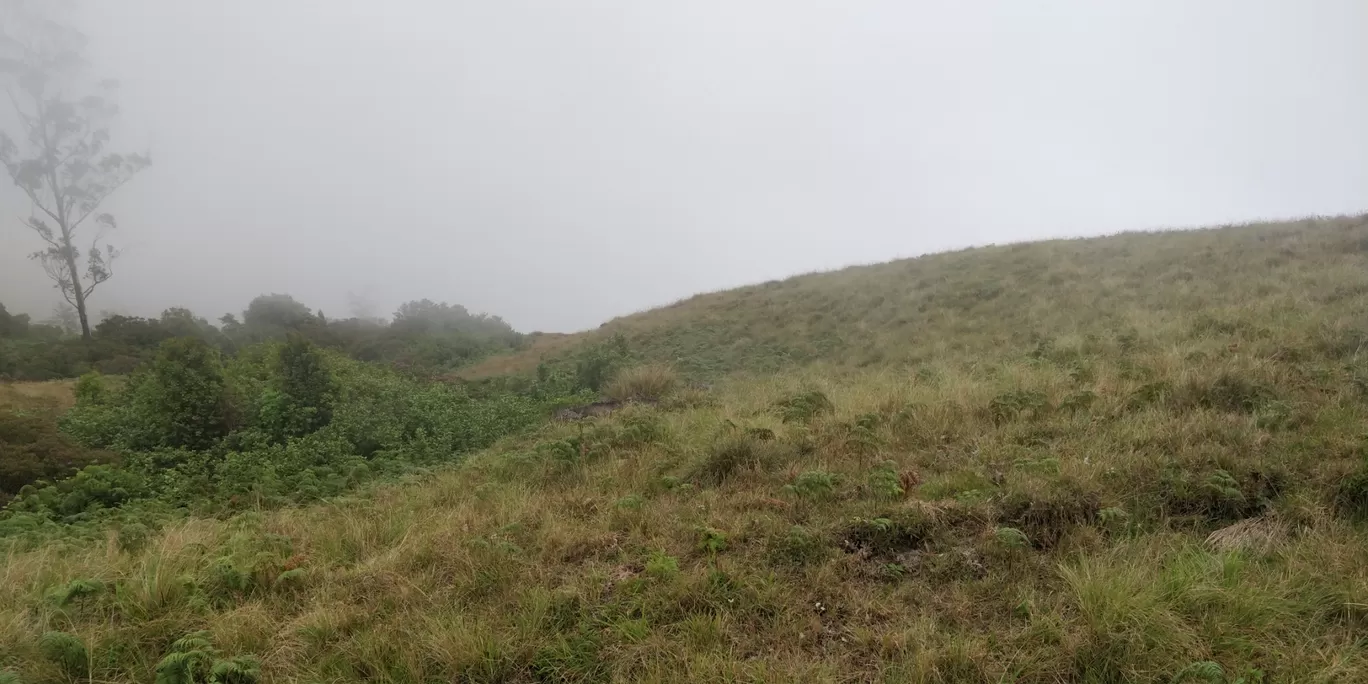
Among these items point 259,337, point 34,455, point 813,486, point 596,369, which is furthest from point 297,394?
point 259,337

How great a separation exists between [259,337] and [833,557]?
31428 mm

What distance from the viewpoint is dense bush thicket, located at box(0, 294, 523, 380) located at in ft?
63.8

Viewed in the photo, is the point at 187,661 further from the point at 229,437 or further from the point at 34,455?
the point at 229,437

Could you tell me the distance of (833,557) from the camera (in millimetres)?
3650

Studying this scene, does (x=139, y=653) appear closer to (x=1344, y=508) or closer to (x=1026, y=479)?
(x=1026, y=479)

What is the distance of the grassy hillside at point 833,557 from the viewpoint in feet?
9.21

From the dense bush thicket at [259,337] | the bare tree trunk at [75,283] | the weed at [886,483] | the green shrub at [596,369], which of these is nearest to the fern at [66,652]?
the weed at [886,483]

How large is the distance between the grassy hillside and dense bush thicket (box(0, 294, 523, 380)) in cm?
1340

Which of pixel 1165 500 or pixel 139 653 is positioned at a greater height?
pixel 139 653

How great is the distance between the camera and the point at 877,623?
3070 millimetres

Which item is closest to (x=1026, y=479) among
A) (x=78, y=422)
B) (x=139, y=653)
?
(x=139, y=653)

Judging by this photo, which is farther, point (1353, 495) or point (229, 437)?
point (229, 437)

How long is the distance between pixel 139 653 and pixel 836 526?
388 cm

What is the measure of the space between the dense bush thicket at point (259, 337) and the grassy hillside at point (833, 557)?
1340 centimetres
